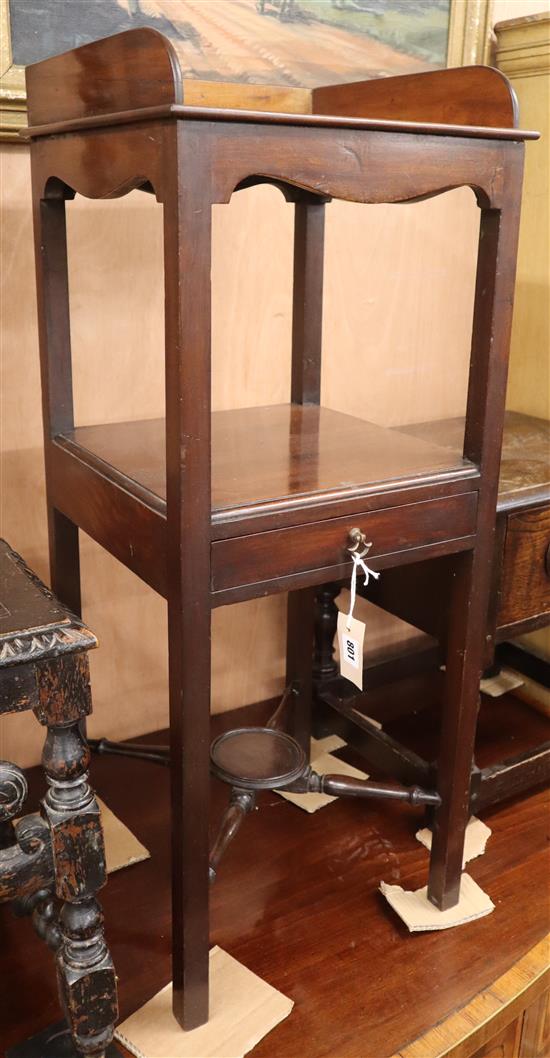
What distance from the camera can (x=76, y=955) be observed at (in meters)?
1.06

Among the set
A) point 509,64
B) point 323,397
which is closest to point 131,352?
point 323,397

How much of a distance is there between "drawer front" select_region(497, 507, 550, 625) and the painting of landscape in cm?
79

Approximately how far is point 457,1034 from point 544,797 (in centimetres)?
57

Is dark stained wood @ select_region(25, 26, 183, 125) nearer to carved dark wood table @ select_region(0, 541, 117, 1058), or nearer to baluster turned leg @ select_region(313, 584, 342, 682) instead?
carved dark wood table @ select_region(0, 541, 117, 1058)

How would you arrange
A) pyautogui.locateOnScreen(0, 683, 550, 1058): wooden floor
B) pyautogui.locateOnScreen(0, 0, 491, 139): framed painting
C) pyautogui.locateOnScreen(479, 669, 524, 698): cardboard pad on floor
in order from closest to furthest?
pyautogui.locateOnScreen(0, 683, 550, 1058): wooden floor
pyautogui.locateOnScreen(0, 0, 491, 139): framed painting
pyautogui.locateOnScreen(479, 669, 524, 698): cardboard pad on floor

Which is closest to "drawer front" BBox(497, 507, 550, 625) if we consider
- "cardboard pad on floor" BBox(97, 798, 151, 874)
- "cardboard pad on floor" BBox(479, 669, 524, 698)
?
"cardboard pad on floor" BBox(479, 669, 524, 698)

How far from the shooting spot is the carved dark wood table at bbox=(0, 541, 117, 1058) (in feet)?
3.18

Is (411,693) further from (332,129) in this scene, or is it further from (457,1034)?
(332,129)

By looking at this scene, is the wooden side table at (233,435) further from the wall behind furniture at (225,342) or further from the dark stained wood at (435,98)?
the wall behind furniture at (225,342)

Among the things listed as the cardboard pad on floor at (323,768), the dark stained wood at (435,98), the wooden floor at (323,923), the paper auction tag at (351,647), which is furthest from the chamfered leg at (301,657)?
the dark stained wood at (435,98)

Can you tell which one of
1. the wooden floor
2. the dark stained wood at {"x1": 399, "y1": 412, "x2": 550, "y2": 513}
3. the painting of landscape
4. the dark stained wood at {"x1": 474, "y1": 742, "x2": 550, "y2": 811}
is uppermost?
the painting of landscape

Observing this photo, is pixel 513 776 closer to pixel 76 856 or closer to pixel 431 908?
pixel 431 908

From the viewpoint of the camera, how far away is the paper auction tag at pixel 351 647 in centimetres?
117

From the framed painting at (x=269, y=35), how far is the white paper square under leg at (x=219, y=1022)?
1180mm
